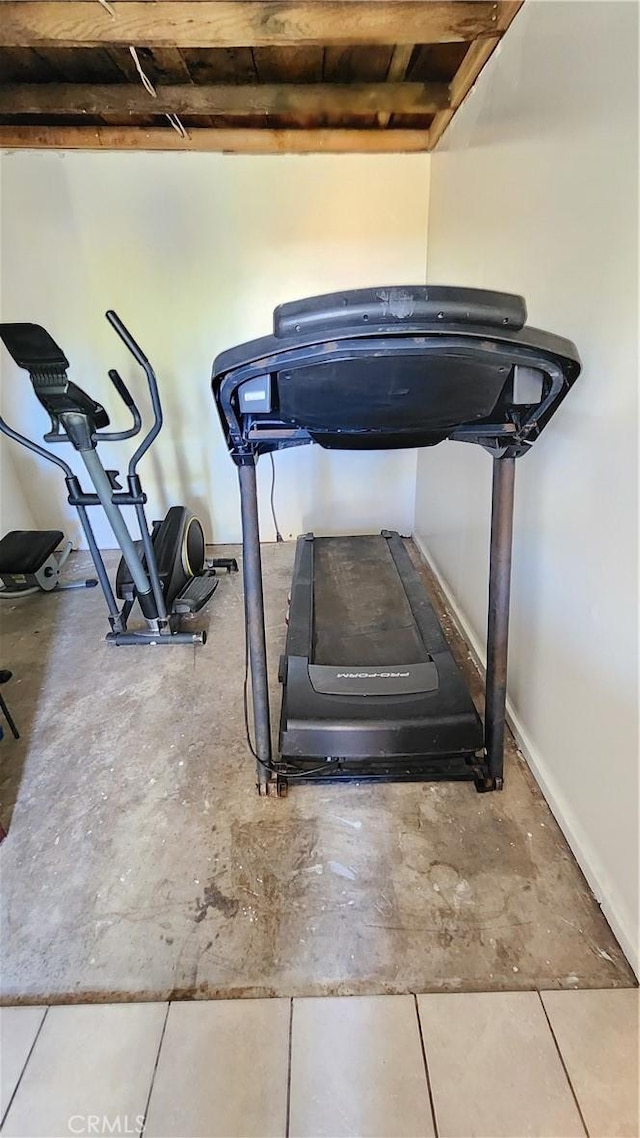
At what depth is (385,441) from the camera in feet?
4.33

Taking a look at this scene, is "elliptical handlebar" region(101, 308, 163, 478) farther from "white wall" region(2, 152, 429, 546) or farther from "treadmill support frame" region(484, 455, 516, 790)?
"treadmill support frame" region(484, 455, 516, 790)

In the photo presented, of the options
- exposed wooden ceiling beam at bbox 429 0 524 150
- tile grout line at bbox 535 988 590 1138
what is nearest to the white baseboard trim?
tile grout line at bbox 535 988 590 1138

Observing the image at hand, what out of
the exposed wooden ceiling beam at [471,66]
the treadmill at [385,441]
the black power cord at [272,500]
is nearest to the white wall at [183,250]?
the black power cord at [272,500]

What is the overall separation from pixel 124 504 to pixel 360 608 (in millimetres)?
1164

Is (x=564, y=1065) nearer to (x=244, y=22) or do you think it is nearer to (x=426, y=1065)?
(x=426, y=1065)

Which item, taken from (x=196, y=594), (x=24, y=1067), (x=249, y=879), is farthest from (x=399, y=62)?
→ (x=24, y=1067)

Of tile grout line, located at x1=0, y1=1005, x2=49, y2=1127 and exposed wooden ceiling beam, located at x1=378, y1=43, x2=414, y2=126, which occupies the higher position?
exposed wooden ceiling beam, located at x1=378, y1=43, x2=414, y2=126

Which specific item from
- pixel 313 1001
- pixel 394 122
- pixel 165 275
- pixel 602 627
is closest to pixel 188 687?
pixel 313 1001

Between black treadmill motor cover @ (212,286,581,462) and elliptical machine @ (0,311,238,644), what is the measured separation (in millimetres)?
1117

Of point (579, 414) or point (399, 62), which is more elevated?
point (399, 62)

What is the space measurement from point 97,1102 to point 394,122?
3946 millimetres

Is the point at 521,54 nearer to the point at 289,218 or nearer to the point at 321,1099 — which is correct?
the point at 289,218

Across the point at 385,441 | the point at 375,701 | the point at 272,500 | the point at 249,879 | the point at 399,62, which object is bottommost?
the point at 249,879

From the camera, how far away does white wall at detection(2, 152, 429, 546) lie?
2.89m
